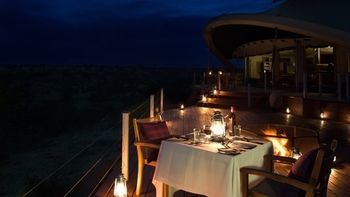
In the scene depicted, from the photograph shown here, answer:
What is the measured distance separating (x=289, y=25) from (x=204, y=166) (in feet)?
40.4

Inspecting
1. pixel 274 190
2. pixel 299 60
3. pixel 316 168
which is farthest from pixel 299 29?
pixel 316 168

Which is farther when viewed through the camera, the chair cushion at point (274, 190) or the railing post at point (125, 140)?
the railing post at point (125, 140)

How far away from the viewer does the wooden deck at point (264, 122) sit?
14.3ft

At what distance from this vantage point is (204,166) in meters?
A: 3.08

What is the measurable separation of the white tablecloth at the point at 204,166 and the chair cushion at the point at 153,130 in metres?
0.85

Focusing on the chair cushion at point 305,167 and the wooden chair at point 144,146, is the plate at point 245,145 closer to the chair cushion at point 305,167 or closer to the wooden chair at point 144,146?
the chair cushion at point 305,167

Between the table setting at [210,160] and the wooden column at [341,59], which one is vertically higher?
the wooden column at [341,59]

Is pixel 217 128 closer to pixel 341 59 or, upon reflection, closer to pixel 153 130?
pixel 153 130

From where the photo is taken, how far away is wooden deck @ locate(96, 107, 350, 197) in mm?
4371

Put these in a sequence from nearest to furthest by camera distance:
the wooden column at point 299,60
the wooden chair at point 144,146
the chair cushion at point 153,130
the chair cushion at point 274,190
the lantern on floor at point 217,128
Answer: the chair cushion at point 274,190 → the lantern on floor at point 217,128 → the wooden chair at point 144,146 → the chair cushion at point 153,130 → the wooden column at point 299,60

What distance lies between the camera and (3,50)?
106m

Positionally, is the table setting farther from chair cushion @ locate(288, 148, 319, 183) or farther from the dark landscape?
the dark landscape

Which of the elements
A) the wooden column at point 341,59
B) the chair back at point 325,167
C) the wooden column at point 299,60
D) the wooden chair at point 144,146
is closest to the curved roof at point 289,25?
the wooden column at point 299,60

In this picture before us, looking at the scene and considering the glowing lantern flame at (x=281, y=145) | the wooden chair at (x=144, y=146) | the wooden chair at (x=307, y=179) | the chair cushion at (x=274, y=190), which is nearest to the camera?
the wooden chair at (x=307, y=179)
